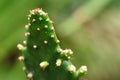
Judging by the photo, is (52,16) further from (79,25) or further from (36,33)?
(36,33)

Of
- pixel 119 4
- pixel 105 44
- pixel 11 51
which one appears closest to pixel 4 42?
pixel 11 51

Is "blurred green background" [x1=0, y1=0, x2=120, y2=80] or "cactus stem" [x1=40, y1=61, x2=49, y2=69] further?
"blurred green background" [x1=0, y1=0, x2=120, y2=80]

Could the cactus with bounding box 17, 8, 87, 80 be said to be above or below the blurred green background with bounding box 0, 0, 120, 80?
below

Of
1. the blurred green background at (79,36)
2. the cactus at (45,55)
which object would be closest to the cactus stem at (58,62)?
the cactus at (45,55)

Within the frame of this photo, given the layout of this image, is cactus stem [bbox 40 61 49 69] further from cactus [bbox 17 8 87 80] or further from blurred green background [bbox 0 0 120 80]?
blurred green background [bbox 0 0 120 80]

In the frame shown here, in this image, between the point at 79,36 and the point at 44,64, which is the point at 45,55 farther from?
the point at 79,36

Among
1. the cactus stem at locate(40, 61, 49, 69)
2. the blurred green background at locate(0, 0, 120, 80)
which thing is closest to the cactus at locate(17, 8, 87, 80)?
the cactus stem at locate(40, 61, 49, 69)
